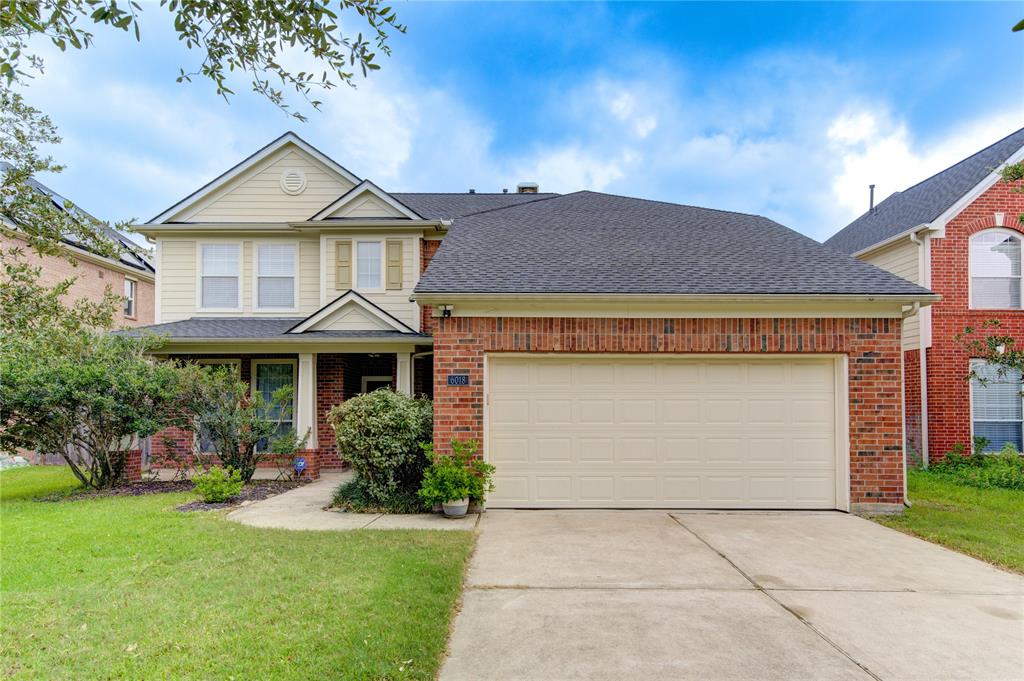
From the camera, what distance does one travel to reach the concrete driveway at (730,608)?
11.3ft

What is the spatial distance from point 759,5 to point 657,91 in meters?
4.19

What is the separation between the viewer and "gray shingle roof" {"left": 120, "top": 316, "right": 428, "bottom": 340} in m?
11.1

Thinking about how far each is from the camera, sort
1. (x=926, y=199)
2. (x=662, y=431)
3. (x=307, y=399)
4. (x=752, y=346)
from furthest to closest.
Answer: (x=926, y=199), (x=307, y=399), (x=662, y=431), (x=752, y=346)

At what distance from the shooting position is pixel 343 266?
Answer: 41.5 feet

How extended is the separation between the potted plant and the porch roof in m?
4.08

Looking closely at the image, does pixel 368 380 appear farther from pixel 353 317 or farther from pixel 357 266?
pixel 357 266

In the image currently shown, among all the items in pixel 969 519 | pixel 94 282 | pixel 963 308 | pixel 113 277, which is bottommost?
pixel 969 519

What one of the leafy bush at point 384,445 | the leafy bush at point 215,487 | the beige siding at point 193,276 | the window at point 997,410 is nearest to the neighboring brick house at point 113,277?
the beige siding at point 193,276

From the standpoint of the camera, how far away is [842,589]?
477 centimetres

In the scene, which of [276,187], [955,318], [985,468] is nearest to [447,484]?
[276,187]

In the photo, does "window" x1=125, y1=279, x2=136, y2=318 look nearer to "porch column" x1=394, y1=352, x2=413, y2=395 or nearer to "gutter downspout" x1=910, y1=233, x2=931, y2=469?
"porch column" x1=394, y1=352, x2=413, y2=395

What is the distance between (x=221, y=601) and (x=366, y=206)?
9.79 meters

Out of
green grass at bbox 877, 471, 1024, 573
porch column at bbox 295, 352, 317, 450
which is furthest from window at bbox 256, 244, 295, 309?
green grass at bbox 877, 471, 1024, 573

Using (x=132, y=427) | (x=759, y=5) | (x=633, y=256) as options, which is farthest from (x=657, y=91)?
(x=132, y=427)
